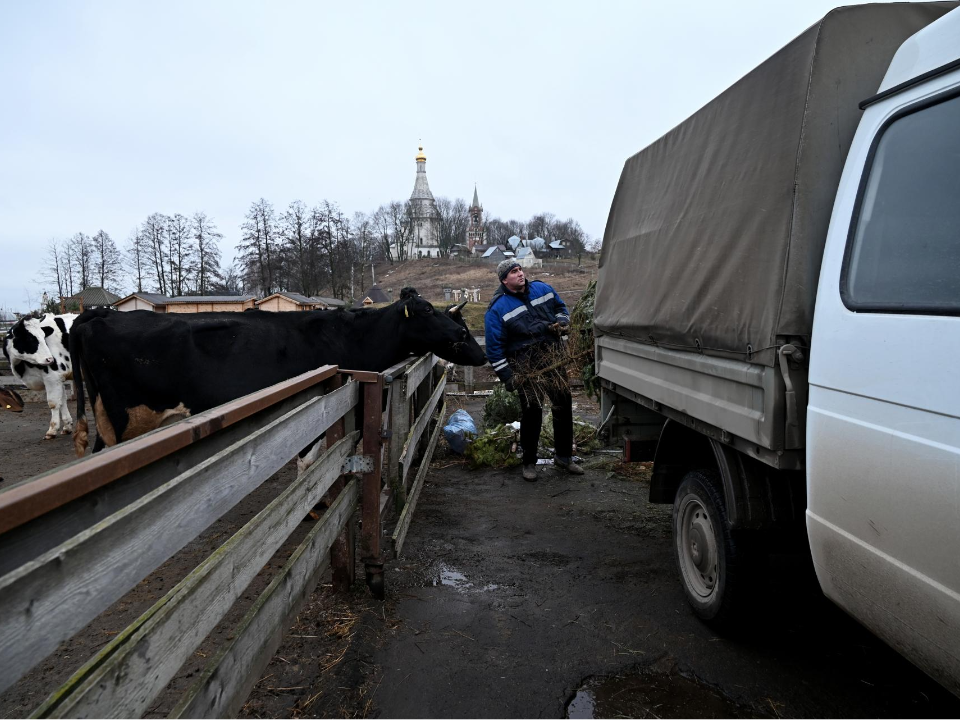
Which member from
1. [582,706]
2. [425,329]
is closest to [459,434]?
[425,329]

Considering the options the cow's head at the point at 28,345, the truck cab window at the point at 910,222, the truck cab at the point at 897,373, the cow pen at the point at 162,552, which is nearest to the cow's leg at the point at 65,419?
the cow's head at the point at 28,345

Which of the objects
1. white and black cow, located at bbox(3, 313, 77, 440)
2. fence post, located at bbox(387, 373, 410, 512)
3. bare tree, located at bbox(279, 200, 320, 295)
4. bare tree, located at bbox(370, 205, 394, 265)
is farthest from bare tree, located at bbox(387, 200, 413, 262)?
fence post, located at bbox(387, 373, 410, 512)

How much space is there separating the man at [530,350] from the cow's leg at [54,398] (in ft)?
24.4

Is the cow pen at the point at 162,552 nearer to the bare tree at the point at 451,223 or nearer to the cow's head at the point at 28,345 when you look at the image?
the cow's head at the point at 28,345

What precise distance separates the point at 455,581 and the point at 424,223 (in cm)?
10866

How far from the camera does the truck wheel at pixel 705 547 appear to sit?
2826 mm

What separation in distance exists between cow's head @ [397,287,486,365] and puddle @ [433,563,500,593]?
321 centimetres

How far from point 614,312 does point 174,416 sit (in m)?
4.31

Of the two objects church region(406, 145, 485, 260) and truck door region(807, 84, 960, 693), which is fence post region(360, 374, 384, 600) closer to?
truck door region(807, 84, 960, 693)

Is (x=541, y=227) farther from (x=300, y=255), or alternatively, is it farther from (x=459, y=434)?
(x=459, y=434)

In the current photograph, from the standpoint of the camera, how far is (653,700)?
258cm

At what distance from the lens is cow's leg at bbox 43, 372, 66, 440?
366 inches

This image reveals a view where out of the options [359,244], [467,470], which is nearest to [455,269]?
[359,244]

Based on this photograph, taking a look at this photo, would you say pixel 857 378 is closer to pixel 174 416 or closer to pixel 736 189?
pixel 736 189
